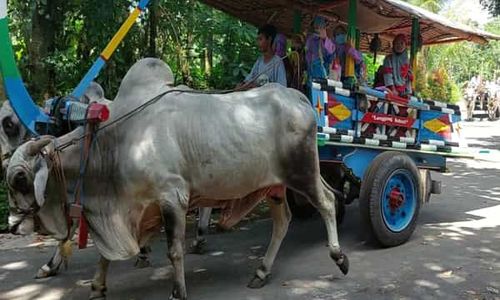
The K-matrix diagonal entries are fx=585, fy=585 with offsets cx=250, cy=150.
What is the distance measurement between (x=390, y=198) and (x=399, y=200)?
12 centimetres

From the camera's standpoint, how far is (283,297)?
13.6 feet

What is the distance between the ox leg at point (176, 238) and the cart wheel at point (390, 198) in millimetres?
1928

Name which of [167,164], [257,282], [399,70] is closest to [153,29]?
[399,70]

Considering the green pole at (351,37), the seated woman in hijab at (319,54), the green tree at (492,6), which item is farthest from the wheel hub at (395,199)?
the green tree at (492,6)

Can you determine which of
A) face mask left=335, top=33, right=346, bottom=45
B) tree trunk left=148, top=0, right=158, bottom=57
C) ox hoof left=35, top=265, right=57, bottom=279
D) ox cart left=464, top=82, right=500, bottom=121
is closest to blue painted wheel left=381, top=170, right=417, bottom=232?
face mask left=335, top=33, right=346, bottom=45

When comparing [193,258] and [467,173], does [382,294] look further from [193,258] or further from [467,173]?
[467,173]

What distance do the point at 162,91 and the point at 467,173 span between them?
7.42m

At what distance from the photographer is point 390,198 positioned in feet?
17.7

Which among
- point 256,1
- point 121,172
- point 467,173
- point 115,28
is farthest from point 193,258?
point 467,173

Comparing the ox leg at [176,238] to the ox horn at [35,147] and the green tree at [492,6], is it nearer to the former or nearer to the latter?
the ox horn at [35,147]

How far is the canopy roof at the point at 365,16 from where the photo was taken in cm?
556

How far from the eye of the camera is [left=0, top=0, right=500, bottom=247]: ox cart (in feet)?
16.8

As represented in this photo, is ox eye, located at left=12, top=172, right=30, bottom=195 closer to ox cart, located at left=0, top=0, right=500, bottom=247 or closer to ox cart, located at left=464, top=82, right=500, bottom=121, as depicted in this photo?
ox cart, located at left=0, top=0, right=500, bottom=247

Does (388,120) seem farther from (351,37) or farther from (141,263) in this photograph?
(141,263)
